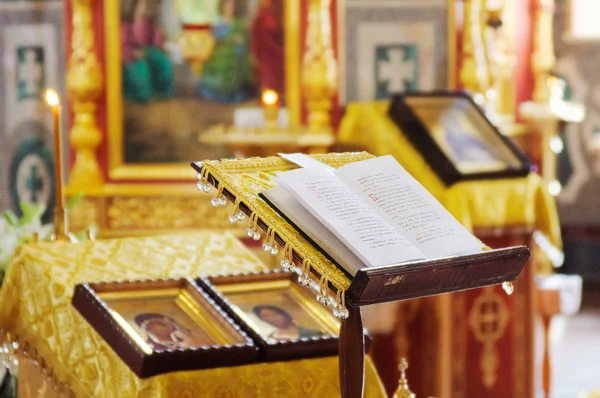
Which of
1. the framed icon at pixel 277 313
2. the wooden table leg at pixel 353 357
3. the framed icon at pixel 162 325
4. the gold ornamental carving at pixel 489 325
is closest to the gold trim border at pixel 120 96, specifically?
the gold ornamental carving at pixel 489 325

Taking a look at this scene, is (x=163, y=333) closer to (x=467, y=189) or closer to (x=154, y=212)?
(x=467, y=189)

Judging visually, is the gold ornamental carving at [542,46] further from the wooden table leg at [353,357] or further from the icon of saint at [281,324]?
the wooden table leg at [353,357]

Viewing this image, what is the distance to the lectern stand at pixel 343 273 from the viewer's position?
162cm

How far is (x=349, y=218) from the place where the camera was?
1.70 m

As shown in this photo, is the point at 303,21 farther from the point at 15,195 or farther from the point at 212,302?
the point at 212,302

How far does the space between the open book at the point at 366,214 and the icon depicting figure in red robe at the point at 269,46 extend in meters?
3.41

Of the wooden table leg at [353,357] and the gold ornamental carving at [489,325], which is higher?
the wooden table leg at [353,357]

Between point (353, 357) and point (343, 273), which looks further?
point (353, 357)

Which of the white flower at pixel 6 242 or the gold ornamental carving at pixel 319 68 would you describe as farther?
the gold ornamental carving at pixel 319 68

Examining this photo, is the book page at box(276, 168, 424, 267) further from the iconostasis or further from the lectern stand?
the iconostasis

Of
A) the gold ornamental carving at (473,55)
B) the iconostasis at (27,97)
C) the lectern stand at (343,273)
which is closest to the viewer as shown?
the lectern stand at (343,273)

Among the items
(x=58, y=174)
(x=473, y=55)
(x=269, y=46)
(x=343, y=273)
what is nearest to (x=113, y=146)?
(x=269, y=46)

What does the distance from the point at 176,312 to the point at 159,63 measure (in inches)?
131

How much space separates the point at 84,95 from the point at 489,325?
249 centimetres
